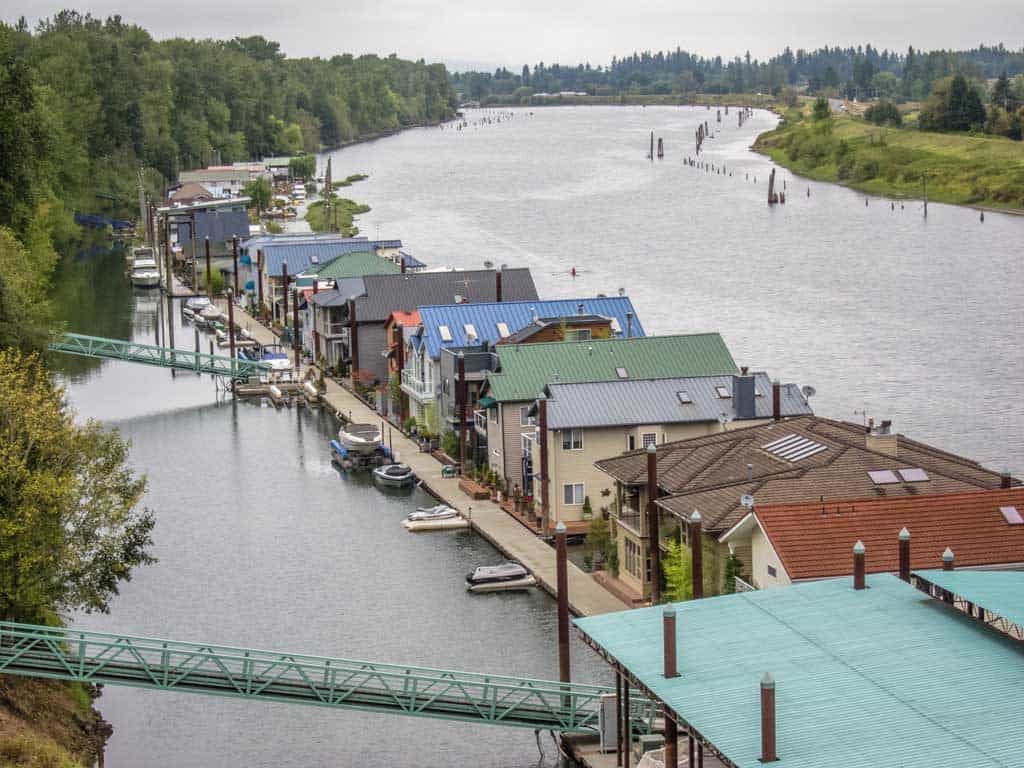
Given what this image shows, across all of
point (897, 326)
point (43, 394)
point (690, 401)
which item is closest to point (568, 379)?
point (690, 401)

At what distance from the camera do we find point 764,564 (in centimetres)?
4388

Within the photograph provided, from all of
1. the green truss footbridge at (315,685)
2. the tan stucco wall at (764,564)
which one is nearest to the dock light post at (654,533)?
the tan stucco wall at (764,564)

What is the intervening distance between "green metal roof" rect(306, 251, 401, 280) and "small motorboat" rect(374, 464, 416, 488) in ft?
100

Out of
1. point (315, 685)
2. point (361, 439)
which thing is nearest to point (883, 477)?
point (315, 685)

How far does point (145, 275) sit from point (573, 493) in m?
85.6

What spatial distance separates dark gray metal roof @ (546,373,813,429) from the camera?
61344 mm

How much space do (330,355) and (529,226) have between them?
273ft

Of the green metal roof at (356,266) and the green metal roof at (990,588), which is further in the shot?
the green metal roof at (356,266)

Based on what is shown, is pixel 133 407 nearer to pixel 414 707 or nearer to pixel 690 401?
pixel 690 401

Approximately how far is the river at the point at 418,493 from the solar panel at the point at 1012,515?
477 inches

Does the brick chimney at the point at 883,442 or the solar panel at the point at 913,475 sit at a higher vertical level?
the brick chimney at the point at 883,442

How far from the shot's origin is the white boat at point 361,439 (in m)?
76.1

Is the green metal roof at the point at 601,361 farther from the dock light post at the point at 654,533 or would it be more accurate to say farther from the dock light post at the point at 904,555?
the dock light post at the point at 904,555

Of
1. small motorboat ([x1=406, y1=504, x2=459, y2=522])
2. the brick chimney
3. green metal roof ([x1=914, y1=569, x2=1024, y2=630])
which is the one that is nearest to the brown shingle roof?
the brick chimney
